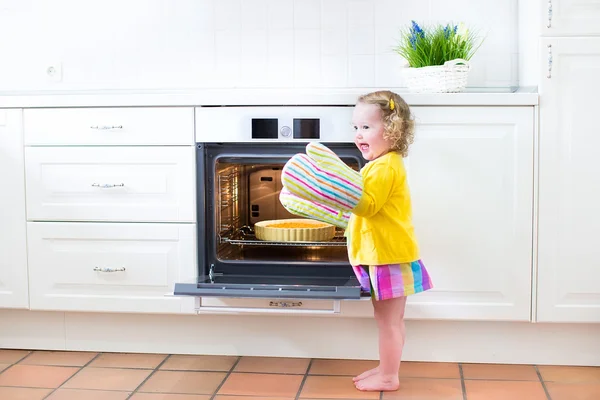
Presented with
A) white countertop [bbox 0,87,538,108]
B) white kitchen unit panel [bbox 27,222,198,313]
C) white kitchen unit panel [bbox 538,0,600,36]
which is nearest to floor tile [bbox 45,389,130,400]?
white kitchen unit panel [bbox 27,222,198,313]

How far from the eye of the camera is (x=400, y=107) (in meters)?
2.21

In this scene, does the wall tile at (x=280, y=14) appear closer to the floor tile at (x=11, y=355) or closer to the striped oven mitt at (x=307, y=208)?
the striped oven mitt at (x=307, y=208)

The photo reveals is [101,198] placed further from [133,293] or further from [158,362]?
[158,362]

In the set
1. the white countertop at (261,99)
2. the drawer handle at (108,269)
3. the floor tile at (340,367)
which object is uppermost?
the white countertop at (261,99)

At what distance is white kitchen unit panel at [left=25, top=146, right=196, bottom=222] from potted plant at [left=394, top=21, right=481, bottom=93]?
0.78 meters

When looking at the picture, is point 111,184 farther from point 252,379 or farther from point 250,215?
point 252,379

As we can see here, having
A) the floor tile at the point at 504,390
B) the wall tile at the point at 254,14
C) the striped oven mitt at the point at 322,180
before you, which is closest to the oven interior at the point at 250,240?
the striped oven mitt at the point at 322,180

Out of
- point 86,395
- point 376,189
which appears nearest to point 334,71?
point 376,189

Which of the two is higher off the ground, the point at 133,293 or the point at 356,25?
the point at 356,25

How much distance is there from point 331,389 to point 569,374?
753mm

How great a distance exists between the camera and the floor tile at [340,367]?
246 centimetres

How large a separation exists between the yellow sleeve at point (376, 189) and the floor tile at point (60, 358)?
43.4 inches

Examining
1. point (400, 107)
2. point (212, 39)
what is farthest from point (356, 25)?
point (400, 107)

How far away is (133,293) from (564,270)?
1.37 m
